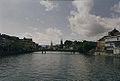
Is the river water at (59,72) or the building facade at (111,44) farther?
the building facade at (111,44)

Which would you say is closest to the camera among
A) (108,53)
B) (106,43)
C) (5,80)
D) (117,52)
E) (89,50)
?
(5,80)

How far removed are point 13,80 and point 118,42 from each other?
121 meters

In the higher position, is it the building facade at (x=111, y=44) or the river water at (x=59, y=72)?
the building facade at (x=111, y=44)

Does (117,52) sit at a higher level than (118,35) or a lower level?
lower

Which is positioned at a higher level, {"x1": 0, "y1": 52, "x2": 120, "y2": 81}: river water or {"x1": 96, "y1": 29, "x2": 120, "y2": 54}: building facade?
{"x1": 96, "y1": 29, "x2": 120, "y2": 54}: building facade

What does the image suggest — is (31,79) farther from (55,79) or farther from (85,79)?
(85,79)

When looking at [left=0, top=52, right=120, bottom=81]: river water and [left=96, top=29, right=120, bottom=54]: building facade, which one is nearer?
[left=0, top=52, right=120, bottom=81]: river water

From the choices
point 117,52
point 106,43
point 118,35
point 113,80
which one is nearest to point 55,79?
point 113,80

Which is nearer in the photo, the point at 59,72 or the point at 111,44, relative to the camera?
the point at 59,72

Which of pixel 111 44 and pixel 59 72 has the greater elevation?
pixel 111 44

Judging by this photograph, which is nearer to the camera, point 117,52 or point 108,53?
point 117,52

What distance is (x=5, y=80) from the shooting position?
46625 millimetres

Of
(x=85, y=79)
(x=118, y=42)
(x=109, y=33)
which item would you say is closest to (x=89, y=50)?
(x=109, y=33)

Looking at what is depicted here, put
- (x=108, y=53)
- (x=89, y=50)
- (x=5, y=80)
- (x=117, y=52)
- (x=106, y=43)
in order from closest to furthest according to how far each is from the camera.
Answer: (x=5, y=80) < (x=117, y=52) < (x=108, y=53) < (x=106, y=43) < (x=89, y=50)
